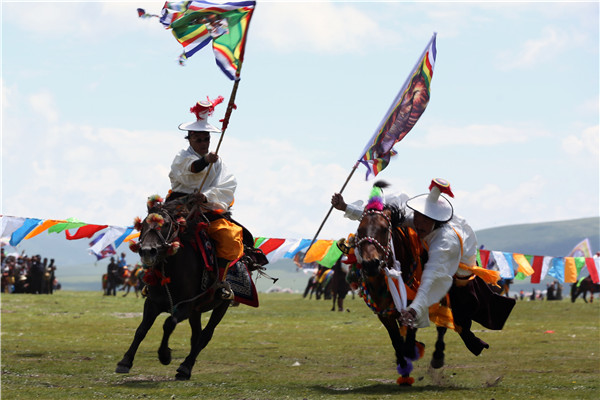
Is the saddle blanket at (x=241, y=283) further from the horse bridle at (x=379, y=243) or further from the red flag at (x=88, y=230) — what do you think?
the red flag at (x=88, y=230)

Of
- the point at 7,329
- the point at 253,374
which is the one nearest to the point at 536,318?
the point at 7,329

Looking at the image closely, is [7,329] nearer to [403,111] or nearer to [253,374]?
[253,374]

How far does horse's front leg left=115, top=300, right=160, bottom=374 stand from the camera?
9.63 meters

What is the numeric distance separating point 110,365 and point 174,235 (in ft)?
10.7

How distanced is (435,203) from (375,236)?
0.96 meters

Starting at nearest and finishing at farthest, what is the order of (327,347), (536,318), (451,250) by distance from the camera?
(451,250) < (327,347) < (536,318)

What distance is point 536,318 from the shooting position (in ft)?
92.4

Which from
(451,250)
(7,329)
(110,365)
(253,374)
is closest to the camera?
(451,250)

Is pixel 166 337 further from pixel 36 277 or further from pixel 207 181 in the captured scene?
pixel 36 277

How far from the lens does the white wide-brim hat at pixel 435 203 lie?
921cm

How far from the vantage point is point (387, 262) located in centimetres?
885

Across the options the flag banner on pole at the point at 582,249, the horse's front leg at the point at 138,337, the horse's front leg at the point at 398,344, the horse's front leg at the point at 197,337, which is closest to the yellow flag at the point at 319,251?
the horse's front leg at the point at 197,337

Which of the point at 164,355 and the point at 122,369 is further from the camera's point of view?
the point at 164,355

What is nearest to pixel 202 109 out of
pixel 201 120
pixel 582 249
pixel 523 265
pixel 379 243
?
pixel 201 120
